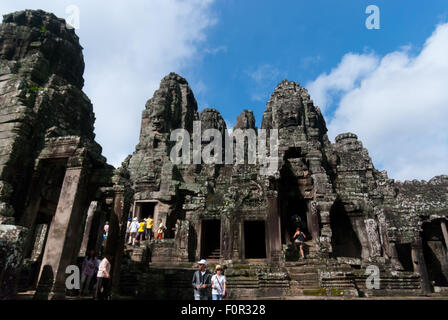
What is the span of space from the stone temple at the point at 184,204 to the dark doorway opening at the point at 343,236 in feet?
0.19

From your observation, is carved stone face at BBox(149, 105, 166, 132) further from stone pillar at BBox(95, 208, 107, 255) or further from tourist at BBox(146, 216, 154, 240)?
stone pillar at BBox(95, 208, 107, 255)

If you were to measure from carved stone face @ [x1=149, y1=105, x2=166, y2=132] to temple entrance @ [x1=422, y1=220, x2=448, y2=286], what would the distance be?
20.7m

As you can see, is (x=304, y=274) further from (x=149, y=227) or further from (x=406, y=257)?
(x=406, y=257)

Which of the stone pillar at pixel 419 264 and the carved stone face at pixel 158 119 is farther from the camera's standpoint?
the carved stone face at pixel 158 119

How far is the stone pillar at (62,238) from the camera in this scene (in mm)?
6676

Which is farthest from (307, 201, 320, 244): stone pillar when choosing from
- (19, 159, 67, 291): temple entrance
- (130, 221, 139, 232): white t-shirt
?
(19, 159, 67, 291): temple entrance

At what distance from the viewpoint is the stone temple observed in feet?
26.0

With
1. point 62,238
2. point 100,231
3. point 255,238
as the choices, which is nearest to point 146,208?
point 100,231

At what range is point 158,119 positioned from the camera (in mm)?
25844

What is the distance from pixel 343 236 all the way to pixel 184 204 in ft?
29.8

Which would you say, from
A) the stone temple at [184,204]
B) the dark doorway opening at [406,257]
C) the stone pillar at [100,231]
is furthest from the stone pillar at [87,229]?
the dark doorway opening at [406,257]

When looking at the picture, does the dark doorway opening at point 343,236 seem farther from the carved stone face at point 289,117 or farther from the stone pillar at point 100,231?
the stone pillar at point 100,231

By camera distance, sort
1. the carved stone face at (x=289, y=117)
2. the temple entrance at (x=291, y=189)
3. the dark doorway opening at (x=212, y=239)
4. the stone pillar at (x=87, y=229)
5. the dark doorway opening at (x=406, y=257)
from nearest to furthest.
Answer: the stone pillar at (x=87, y=229) → the dark doorway opening at (x=212, y=239) → the temple entrance at (x=291, y=189) → the dark doorway opening at (x=406, y=257) → the carved stone face at (x=289, y=117)

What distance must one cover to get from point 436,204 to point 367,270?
10061mm
